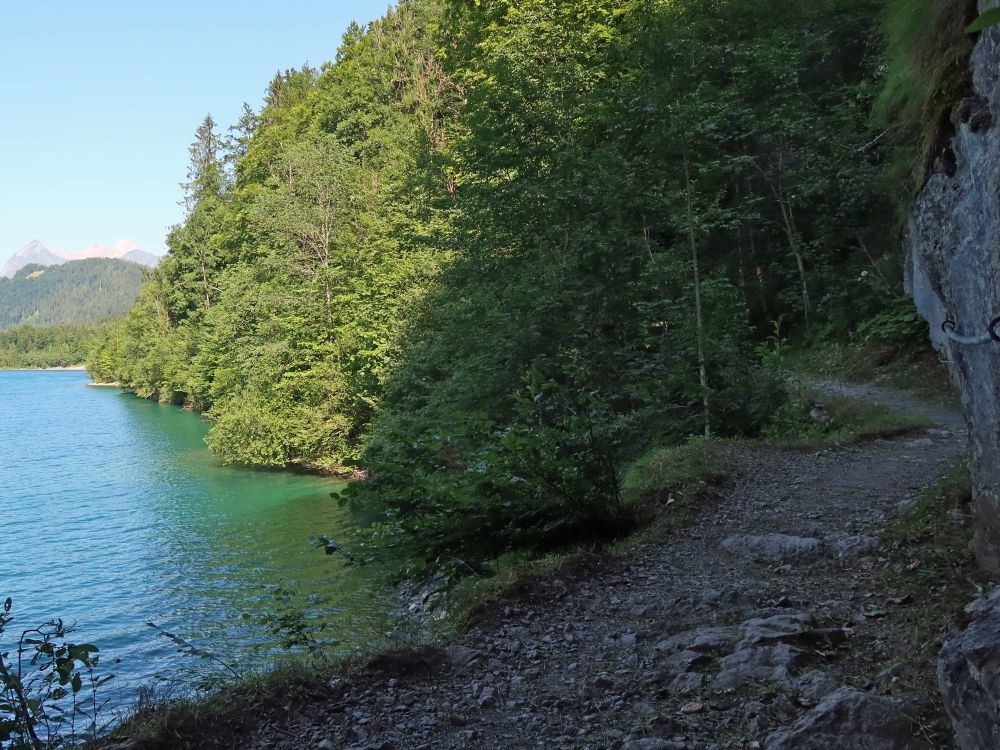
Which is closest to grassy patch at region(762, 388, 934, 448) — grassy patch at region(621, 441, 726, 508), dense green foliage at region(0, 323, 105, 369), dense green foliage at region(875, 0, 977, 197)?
grassy patch at region(621, 441, 726, 508)

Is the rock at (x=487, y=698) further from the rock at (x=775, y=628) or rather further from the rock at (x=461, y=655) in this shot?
the rock at (x=775, y=628)

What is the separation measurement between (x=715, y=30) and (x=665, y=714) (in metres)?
19.1

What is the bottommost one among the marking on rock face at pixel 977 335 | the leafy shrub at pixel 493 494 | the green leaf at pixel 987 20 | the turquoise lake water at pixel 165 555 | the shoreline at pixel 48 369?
the turquoise lake water at pixel 165 555

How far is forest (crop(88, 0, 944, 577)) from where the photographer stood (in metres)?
6.27

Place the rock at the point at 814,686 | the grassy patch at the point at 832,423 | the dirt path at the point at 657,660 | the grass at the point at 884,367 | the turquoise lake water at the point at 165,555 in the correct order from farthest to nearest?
the grass at the point at 884,367 < the turquoise lake water at the point at 165,555 < the grassy patch at the point at 832,423 < the dirt path at the point at 657,660 < the rock at the point at 814,686

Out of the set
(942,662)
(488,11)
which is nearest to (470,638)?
(942,662)

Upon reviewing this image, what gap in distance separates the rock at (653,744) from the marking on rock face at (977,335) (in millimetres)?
2193

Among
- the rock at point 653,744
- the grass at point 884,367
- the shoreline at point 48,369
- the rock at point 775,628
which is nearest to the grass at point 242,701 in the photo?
the rock at point 653,744

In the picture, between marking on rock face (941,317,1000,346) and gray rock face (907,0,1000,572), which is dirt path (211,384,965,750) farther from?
marking on rock face (941,317,1000,346)

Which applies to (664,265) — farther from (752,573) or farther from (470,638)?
(470,638)

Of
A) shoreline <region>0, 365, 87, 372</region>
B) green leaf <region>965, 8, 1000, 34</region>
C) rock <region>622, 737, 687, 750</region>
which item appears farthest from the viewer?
shoreline <region>0, 365, 87, 372</region>

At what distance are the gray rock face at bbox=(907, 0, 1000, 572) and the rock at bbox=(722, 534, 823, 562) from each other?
1.59 meters

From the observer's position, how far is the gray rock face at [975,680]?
218 centimetres

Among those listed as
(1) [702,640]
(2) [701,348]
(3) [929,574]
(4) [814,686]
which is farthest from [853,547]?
(2) [701,348]
